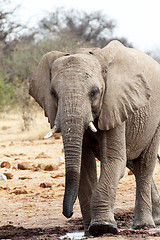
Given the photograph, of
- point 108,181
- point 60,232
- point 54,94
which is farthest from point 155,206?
point 54,94

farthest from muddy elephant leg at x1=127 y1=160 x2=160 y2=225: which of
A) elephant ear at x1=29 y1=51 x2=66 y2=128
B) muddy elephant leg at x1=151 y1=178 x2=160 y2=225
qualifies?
elephant ear at x1=29 y1=51 x2=66 y2=128

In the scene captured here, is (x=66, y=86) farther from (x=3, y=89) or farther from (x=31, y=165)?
(x=3, y=89)

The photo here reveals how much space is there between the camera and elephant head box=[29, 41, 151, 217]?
11.0 feet

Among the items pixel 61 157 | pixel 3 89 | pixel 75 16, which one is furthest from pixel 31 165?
pixel 75 16

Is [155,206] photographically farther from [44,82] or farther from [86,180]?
[44,82]

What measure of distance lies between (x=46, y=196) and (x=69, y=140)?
2.72 m

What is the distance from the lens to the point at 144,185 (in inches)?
180

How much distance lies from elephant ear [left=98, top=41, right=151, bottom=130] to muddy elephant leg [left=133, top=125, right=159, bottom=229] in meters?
0.81

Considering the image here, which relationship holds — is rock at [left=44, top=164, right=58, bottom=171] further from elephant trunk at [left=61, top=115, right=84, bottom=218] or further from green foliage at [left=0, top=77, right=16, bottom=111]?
green foliage at [left=0, top=77, right=16, bottom=111]

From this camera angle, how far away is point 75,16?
32.4m

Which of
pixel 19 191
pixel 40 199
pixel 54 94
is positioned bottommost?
pixel 19 191

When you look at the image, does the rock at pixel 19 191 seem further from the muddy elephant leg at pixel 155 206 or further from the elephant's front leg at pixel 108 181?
the elephant's front leg at pixel 108 181

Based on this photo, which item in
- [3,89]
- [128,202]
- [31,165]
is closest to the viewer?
[128,202]

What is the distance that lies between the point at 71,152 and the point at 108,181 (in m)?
0.46
